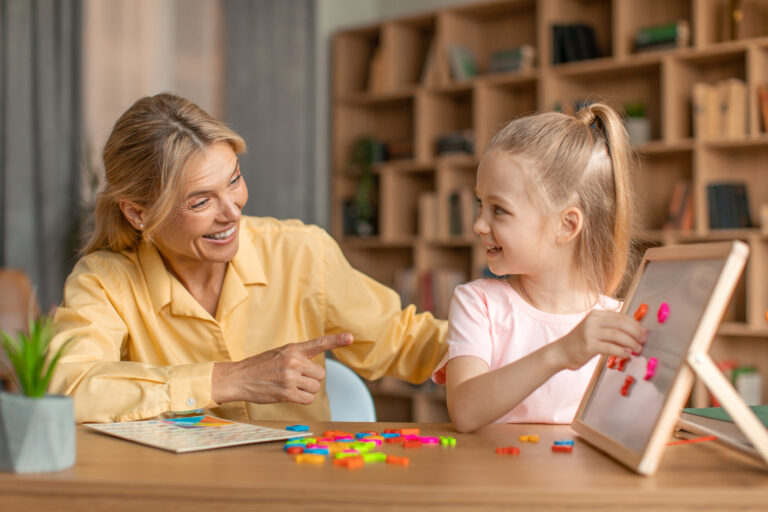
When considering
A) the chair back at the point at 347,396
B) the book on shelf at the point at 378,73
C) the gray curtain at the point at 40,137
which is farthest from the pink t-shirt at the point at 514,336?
the book on shelf at the point at 378,73

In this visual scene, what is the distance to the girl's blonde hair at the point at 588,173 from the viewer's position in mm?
1259

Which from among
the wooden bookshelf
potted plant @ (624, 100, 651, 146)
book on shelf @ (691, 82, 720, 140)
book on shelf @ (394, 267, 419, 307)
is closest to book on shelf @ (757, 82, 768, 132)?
the wooden bookshelf

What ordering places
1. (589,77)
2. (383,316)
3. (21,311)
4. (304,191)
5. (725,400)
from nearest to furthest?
(725,400) < (383,316) < (21,311) < (589,77) < (304,191)

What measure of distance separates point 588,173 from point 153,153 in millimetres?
814

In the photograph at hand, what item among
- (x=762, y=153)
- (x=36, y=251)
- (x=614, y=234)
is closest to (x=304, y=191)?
(x=36, y=251)

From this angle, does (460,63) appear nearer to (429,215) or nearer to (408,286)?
(429,215)

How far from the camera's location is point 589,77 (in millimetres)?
4305

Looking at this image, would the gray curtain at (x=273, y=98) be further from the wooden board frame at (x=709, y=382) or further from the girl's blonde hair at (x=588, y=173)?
the wooden board frame at (x=709, y=382)

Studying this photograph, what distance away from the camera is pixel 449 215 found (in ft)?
15.3

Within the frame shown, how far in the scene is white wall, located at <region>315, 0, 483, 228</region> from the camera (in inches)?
205

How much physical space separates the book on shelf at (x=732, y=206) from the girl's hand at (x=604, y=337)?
9.87 ft

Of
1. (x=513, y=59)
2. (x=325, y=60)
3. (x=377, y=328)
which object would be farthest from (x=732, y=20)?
(x=377, y=328)

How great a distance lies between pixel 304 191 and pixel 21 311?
1.97 metres

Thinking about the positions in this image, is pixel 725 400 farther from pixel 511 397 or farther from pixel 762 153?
pixel 762 153
